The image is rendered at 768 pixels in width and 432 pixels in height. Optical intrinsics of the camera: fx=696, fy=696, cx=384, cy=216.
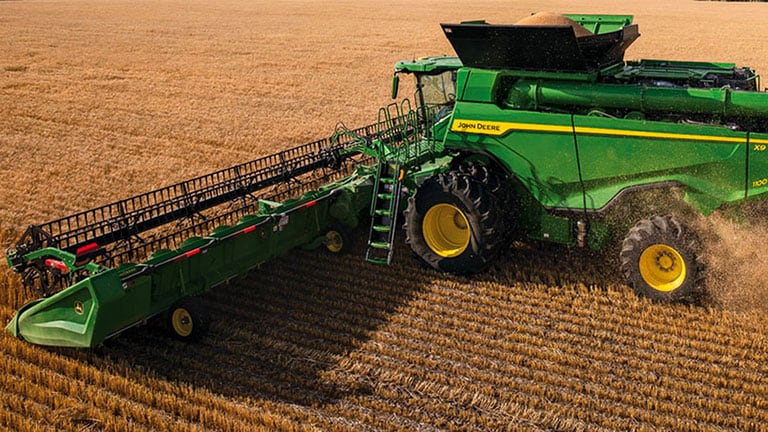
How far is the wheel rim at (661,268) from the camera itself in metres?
5.66

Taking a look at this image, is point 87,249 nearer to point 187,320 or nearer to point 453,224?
point 187,320

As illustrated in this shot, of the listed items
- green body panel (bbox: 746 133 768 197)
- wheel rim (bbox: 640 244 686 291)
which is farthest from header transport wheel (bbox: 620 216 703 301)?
green body panel (bbox: 746 133 768 197)

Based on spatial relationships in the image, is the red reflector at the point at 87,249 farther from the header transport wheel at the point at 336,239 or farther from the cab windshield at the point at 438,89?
the cab windshield at the point at 438,89

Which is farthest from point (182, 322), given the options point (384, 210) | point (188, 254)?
point (384, 210)

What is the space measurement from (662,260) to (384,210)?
→ 261cm

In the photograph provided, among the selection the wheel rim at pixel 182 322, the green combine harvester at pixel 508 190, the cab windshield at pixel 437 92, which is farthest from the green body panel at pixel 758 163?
the wheel rim at pixel 182 322

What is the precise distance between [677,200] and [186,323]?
4047 millimetres

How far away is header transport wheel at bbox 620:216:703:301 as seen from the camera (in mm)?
5512

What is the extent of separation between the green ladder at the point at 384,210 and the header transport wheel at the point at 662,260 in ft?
6.95

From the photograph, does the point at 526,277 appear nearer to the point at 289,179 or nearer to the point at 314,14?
the point at 289,179

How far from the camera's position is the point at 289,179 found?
8359mm

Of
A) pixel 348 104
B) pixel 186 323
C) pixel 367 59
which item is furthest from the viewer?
pixel 367 59

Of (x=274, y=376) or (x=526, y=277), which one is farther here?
(x=526, y=277)

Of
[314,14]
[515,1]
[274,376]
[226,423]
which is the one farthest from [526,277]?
[515,1]
